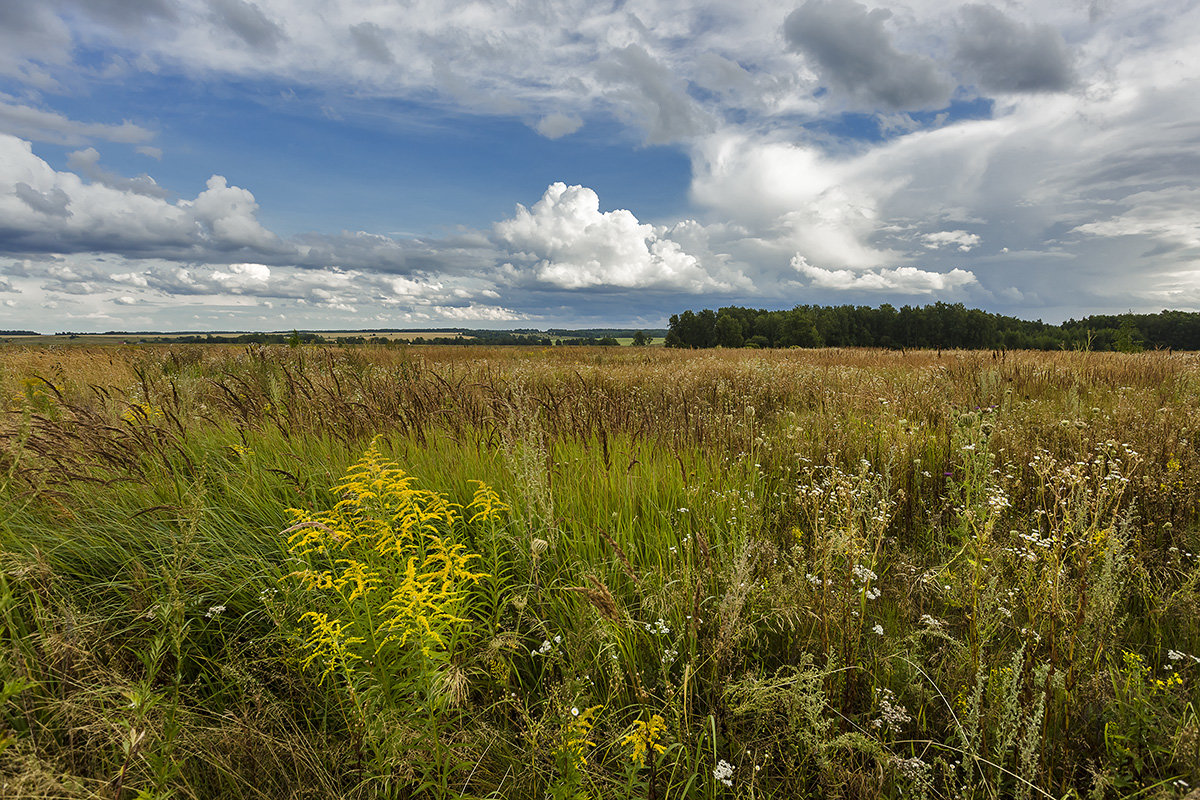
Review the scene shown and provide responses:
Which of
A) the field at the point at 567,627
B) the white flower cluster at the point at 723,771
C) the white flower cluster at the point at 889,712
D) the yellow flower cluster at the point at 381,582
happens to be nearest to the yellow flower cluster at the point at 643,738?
the field at the point at 567,627

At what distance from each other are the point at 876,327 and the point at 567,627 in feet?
301

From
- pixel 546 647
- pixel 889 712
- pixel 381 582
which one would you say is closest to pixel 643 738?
pixel 546 647

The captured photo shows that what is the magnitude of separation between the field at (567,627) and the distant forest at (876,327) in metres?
57.7

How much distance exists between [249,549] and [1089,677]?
14.2ft

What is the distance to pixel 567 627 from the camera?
238cm

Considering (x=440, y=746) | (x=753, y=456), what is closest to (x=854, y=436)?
(x=753, y=456)

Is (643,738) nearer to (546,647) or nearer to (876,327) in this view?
(546,647)

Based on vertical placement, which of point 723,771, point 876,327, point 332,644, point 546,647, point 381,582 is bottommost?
point 723,771

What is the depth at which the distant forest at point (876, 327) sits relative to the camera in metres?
60.2

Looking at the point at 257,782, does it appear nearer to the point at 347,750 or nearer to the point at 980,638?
the point at 347,750

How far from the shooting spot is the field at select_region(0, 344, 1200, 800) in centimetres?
172

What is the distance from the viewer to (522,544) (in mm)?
2619

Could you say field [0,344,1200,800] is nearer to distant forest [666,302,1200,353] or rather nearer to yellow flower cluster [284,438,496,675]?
yellow flower cluster [284,438,496,675]

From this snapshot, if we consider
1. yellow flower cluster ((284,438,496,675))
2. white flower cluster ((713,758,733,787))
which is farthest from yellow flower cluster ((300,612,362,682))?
white flower cluster ((713,758,733,787))
